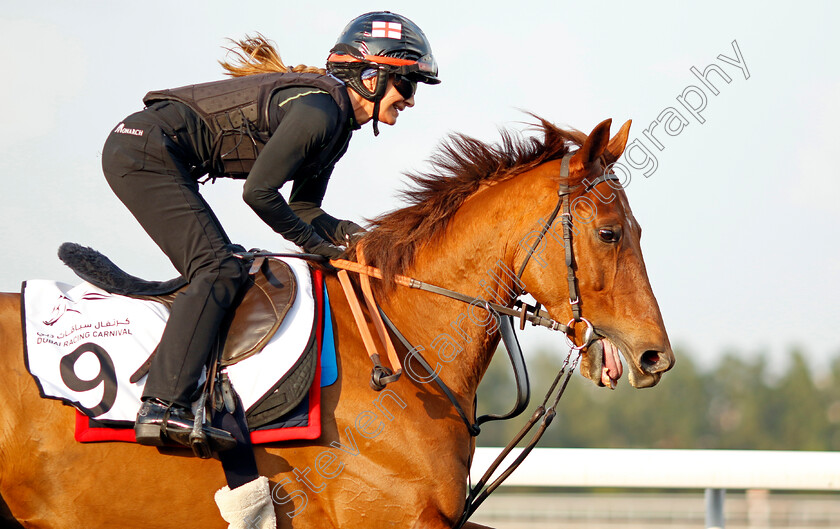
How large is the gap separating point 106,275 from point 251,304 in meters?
0.79

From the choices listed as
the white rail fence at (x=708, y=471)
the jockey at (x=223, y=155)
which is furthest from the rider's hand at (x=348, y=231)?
the white rail fence at (x=708, y=471)

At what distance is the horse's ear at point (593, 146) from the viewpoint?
13.1 feet

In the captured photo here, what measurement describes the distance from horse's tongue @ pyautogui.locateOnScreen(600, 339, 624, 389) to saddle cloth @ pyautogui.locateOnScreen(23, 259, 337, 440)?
1.26 metres

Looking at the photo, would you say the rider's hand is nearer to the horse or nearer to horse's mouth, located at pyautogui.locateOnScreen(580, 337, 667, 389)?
the horse

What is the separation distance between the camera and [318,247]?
4172 mm

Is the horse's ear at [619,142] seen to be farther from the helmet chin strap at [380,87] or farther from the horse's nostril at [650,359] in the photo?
the helmet chin strap at [380,87]

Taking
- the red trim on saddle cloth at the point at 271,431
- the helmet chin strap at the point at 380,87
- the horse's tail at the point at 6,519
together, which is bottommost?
the horse's tail at the point at 6,519

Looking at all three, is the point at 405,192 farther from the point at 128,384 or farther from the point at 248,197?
the point at 128,384

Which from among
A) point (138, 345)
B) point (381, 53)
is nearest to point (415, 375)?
point (138, 345)

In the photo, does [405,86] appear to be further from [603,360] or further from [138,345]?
[138,345]

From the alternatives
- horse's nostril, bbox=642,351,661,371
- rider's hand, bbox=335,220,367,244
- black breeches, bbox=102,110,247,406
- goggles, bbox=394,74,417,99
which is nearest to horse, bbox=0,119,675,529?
horse's nostril, bbox=642,351,661,371

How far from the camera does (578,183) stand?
4.03 metres

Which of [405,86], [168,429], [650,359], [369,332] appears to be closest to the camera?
[168,429]

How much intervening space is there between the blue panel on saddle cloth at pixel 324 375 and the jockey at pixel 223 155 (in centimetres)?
26
